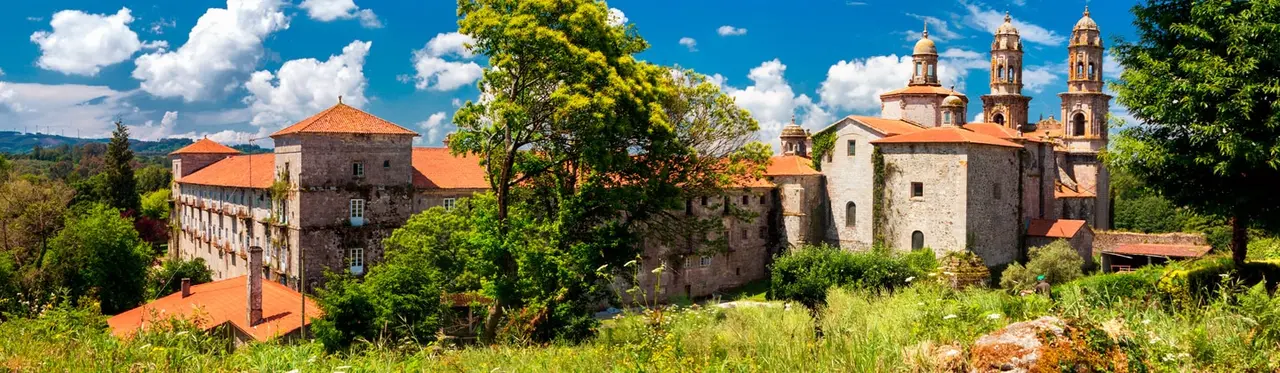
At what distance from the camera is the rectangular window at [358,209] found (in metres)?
32.9

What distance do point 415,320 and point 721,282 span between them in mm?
21937

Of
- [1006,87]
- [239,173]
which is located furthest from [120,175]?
[1006,87]

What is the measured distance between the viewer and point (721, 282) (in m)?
41.2

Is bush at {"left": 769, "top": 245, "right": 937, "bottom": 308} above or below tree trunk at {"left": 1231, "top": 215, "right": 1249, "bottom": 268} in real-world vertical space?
below

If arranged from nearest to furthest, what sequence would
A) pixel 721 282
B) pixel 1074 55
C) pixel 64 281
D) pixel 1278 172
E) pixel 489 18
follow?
1. pixel 1278 172
2. pixel 489 18
3. pixel 64 281
4. pixel 721 282
5. pixel 1074 55

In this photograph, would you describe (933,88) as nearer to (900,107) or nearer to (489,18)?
(900,107)

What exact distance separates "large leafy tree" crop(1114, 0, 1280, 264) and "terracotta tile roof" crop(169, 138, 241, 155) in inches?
1986

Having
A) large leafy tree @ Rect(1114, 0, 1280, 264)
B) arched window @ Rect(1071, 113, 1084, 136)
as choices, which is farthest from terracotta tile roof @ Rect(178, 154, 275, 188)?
arched window @ Rect(1071, 113, 1084, 136)

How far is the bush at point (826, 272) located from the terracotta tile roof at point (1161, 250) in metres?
15.2

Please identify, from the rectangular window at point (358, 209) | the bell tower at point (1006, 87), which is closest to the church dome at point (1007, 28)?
the bell tower at point (1006, 87)

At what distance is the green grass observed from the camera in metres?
6.62

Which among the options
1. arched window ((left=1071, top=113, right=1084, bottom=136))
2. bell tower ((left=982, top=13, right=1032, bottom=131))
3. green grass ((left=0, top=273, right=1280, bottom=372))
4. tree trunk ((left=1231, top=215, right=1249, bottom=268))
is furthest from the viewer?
bell tower ((left=982, top=13, right=1032, bottom=131))

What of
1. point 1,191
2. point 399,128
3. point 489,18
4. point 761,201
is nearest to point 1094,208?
point 761,201

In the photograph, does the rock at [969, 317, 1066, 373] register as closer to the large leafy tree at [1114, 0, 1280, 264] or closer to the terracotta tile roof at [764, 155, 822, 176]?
the large leafy tree at [1114, 0, 1280, 264]
